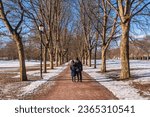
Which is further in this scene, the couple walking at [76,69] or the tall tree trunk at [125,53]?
the tall tree trunk at [125,53]

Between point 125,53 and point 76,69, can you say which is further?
point 125,53

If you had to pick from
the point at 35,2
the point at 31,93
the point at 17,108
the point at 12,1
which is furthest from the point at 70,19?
the point at 17,108

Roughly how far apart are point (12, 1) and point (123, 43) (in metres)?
9.68

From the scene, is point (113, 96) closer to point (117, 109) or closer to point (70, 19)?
point (117, 109)

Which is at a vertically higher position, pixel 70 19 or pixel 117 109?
pixel 70 19

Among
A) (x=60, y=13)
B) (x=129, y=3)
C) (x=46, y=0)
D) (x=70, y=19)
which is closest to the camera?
(x=129, y=3)

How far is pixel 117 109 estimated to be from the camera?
10.3 meters

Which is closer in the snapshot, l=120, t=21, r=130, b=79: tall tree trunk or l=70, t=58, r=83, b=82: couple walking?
l=70, t=58, r=83, b=82: couple walking

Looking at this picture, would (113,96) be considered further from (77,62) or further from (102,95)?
(77,62)

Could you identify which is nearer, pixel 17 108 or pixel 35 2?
pixel 17 108

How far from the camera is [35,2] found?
3444 cm

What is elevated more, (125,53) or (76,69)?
(125,53)

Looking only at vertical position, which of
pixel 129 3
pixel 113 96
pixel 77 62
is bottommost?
pixel 113 96

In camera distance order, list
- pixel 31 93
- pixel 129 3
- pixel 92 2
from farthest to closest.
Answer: pixel 92 2, pixel 129 3, pixel 31 93
